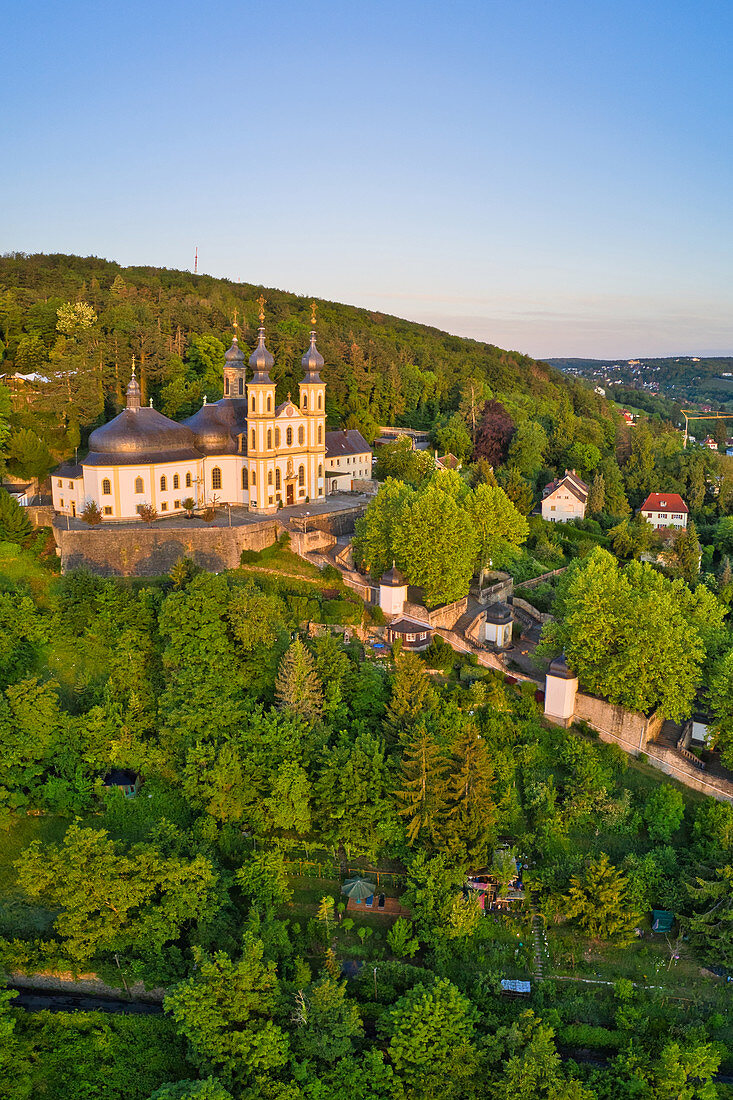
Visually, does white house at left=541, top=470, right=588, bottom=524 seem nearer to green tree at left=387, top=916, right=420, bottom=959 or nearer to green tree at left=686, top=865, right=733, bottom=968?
green tree at left=686, top=865, right=733, bottom=968

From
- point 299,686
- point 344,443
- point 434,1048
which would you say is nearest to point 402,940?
point 434,1048

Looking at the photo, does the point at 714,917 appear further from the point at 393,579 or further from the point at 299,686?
the point at 393,579

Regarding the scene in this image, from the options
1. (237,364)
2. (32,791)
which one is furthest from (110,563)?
(237,364)

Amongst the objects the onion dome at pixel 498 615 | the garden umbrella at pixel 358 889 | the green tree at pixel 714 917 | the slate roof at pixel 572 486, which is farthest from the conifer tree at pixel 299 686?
the slate roof at pixel 572 486

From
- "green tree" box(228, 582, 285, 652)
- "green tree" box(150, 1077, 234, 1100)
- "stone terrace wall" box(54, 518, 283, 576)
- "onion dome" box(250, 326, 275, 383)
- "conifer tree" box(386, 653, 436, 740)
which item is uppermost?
"onion dome" box(250, 326, 275, 383)

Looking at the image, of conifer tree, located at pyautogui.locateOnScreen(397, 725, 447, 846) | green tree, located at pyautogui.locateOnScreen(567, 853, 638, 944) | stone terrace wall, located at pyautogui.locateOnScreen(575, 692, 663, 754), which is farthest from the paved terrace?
green tree, located at pyautogui.locateOnScreen(567, 853, 638, 944)

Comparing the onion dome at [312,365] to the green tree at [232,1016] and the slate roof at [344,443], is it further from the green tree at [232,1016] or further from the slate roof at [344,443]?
the green tree at [232,1016]

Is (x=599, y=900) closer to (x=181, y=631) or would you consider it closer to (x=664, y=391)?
(x=181, y=631)
